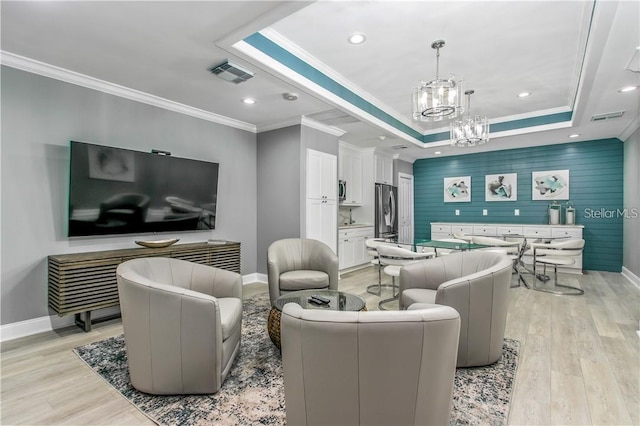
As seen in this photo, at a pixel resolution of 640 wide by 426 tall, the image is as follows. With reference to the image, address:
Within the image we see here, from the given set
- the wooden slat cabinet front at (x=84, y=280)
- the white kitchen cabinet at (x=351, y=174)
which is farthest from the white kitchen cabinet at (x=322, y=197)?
the wooden slat cabinet front at (x=84, y=280)

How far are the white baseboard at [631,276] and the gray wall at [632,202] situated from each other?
1.9 inches

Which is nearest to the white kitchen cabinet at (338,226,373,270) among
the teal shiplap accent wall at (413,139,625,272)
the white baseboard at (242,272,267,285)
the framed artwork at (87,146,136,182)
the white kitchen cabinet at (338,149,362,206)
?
the white kitchen cabinet at (338,149,362,206)

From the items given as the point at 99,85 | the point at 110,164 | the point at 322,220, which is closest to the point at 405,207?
the point at 322,220

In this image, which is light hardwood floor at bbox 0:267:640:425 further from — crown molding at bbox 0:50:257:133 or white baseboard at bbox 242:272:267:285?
crown molding at bbox 0:50:257:133

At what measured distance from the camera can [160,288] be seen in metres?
1.91

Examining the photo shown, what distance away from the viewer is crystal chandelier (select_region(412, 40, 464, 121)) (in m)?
2.89

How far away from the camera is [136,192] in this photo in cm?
369

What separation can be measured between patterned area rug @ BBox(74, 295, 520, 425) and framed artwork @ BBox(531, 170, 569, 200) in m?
4.92

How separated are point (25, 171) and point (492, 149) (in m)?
7.72

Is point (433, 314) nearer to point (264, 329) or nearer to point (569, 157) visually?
point (264, 329)

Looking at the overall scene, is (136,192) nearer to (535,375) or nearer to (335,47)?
(335,47)

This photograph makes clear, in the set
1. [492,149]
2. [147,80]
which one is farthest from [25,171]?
[492,149]

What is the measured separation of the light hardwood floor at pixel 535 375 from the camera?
1847 mm

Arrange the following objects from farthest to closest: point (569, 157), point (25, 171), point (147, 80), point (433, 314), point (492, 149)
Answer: point (492, 149), point (569, 157), point (147, 80), point (25, 171), point (433, 314)
